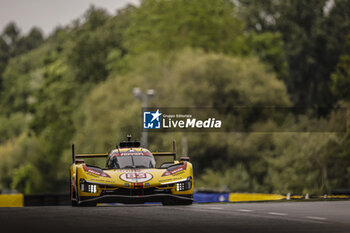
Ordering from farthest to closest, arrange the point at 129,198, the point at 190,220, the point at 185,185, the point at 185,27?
the point at 185,27, the point at 185,185, the point at 129,198, the point at 190,220

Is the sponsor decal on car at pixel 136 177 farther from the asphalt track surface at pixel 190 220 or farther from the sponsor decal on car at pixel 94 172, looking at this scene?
the asphalt track surface at pixel 190 220

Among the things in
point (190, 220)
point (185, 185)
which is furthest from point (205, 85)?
point (190, 220)

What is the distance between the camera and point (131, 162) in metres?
21.6

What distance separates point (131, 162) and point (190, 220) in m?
5.13

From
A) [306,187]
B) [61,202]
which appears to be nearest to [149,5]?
[306,187]

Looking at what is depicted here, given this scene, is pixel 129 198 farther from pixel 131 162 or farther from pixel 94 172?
pixel 131 162

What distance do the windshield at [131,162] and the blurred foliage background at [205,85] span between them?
130 ft

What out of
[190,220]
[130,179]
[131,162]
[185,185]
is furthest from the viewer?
[131,162]

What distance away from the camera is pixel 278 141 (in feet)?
214

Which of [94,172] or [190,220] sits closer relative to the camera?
[190,220]

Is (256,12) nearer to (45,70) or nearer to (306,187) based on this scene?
(45,70)

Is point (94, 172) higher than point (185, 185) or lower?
higher

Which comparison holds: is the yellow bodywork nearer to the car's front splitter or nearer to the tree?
the car's front splitter

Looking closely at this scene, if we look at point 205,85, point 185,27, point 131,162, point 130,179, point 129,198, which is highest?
point 185,27
